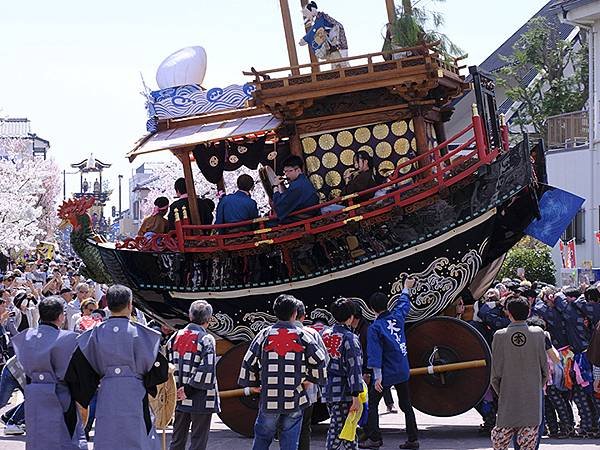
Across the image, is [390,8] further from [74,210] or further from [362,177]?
[74,210]

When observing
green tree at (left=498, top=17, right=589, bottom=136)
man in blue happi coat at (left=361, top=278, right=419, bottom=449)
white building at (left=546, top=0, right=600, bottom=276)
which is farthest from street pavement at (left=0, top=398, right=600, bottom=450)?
green tree at (left=498, top=17, right=589, bottom=136)

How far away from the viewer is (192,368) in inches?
373

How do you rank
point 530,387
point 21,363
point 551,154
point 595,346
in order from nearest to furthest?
1. point 21,363
2. point 530,387
3. point 595,346
4. point 551,154

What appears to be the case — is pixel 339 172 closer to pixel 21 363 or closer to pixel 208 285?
pixel 208 285

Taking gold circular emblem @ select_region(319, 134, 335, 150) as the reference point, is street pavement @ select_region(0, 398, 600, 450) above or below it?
below

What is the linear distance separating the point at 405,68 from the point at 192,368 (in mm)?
4891

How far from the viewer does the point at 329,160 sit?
13.8 m

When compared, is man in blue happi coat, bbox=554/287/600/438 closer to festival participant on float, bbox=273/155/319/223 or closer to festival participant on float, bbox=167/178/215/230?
festival participant on float, bbox=273/155/319/223

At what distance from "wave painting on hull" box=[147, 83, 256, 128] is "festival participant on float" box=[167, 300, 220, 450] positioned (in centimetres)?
504

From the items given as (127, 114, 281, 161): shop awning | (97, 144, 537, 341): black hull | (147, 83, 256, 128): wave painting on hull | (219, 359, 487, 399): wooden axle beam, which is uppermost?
(147, 83, 256, 128): wave painting on hull

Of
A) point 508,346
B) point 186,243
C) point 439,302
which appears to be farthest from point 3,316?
point 508,346

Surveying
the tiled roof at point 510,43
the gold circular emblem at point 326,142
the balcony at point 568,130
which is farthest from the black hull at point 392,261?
the tiled roof at point 510,43

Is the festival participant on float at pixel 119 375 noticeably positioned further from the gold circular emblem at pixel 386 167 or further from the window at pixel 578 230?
the window at pixel 578 230

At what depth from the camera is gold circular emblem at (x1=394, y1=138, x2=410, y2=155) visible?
44.5 feet
